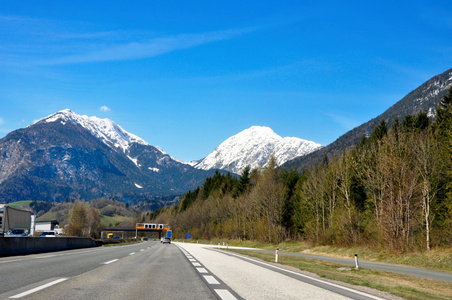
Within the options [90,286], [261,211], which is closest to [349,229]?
[261,211]

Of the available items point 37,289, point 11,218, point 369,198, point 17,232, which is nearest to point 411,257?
point 369,198

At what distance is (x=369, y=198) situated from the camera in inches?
1804

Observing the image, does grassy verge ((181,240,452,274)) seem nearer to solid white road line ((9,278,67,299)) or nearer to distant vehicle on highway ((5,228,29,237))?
solid white road line ((9,278,67,299))

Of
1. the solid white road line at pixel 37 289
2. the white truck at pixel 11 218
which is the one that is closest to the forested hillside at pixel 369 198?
the solid white road line at pixel 37 289

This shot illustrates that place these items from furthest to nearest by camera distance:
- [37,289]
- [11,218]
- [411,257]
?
[11,218], [411,257], [37,289]

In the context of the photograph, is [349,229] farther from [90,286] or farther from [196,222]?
[196,222]

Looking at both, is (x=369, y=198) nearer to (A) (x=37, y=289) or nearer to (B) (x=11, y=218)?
(B) (x=11, y=218)

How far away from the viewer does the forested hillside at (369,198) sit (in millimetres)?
33500

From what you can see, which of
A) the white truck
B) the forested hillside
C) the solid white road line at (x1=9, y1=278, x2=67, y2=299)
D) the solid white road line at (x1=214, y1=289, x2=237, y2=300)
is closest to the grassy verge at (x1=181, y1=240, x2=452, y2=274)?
the forested hillside

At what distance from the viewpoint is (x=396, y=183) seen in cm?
3494

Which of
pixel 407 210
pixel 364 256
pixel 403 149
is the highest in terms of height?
pixel 403 149

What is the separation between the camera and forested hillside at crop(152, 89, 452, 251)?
110 ft

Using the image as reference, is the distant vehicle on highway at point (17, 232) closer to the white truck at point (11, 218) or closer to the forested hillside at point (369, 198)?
the white truck at point (11, 218)

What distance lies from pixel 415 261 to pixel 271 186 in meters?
44.0
